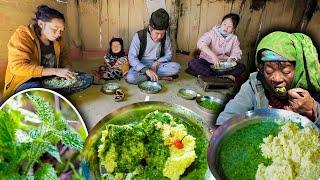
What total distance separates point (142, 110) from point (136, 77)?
0.14 metres

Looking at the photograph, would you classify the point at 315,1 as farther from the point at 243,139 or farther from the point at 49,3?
the point at 49,3

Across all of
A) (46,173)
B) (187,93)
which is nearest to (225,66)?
(187,93)

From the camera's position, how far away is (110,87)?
4.87 ft

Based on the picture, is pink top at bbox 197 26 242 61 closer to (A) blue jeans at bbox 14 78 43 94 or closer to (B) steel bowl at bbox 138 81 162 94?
(B) steel bowl at bbox 138 81 162 94

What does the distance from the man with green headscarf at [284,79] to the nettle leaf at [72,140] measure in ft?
1.94

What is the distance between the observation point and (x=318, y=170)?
1268mm

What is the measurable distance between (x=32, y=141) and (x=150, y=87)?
55 centimetres

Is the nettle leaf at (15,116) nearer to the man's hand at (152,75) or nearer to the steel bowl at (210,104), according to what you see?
the man's hand at (152,75)

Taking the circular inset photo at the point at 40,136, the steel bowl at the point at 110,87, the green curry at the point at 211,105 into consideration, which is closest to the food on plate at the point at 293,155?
the green curry at the point at 211,105

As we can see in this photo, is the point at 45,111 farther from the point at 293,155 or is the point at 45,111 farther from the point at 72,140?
the point at 293,155

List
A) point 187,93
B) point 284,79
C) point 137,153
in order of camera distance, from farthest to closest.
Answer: point 187,93 → point 137,153 → point 284,79

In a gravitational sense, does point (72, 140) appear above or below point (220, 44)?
below

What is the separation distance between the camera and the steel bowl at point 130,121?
1410 mm

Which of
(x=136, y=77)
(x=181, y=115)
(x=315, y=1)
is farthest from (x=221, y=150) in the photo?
(x=315, y=1)
